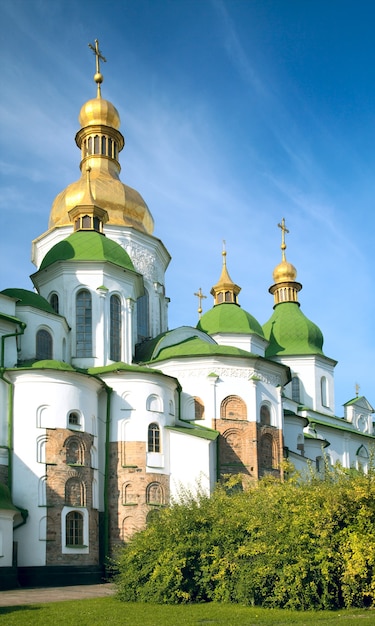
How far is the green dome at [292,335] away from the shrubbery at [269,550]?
2821 cm

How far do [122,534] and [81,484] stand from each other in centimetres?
272

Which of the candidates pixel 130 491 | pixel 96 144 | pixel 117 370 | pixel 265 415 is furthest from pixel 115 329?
pixel 96 144

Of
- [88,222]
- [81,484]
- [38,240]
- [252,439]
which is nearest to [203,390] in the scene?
[252,439]

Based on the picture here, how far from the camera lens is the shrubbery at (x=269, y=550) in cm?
1728

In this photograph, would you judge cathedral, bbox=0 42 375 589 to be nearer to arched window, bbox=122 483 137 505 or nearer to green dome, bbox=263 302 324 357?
arched window, bbox=122 483 137 505

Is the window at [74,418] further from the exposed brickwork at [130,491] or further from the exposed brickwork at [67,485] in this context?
the exposed brickwork at [130,491]

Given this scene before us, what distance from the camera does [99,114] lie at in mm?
43719

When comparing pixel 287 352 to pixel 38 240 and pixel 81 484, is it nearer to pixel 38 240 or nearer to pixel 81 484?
pixel 38 240

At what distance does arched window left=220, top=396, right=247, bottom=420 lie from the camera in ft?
106

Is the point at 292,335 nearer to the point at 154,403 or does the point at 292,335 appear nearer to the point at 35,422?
the point at 154,403

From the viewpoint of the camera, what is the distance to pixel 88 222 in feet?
120

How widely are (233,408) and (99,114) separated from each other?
20.0 metres

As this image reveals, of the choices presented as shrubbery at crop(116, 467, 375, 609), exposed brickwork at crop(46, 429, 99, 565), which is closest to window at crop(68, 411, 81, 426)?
exposed brickwork at crop(46, 429, 99, 565)

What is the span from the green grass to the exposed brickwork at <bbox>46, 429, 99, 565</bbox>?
7346 millimetres
